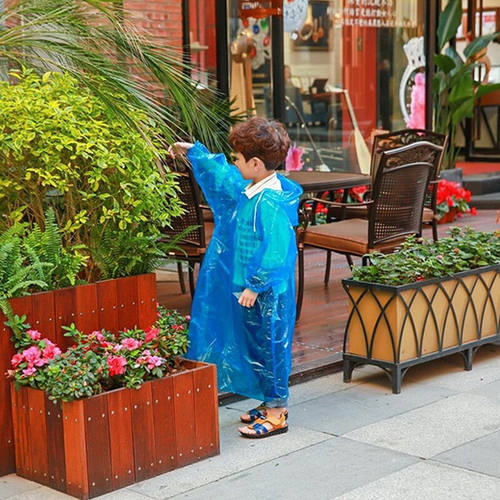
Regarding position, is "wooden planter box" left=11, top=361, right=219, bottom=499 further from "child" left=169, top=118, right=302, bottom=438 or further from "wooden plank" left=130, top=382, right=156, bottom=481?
"child" left=169, top=118, right=302, bottom=438

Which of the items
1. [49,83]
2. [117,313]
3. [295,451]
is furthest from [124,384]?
[49,83]

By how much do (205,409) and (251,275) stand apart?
2.03 ft

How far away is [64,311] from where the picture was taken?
14.6ft

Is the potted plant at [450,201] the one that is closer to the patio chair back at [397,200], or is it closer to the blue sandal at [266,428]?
the patio chair back at [397,200]

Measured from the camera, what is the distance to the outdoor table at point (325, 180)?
690 cm

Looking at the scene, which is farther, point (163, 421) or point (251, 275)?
point (251, 275)

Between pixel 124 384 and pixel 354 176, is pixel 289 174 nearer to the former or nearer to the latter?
pixel 354 176

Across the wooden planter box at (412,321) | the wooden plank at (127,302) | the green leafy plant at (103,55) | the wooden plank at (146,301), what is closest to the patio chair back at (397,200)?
the wooden planter box at (412,321)

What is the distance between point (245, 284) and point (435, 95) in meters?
8.96

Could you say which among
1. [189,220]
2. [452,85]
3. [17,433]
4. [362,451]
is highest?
[452,85]

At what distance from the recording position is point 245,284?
4684 mm

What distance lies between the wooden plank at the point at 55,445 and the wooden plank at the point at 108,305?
58cm

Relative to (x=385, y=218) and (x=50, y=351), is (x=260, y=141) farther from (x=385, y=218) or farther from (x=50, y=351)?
(x=385, y=218)

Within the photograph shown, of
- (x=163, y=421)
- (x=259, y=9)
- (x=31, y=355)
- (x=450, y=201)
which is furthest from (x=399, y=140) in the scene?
(x=31, y=355)
